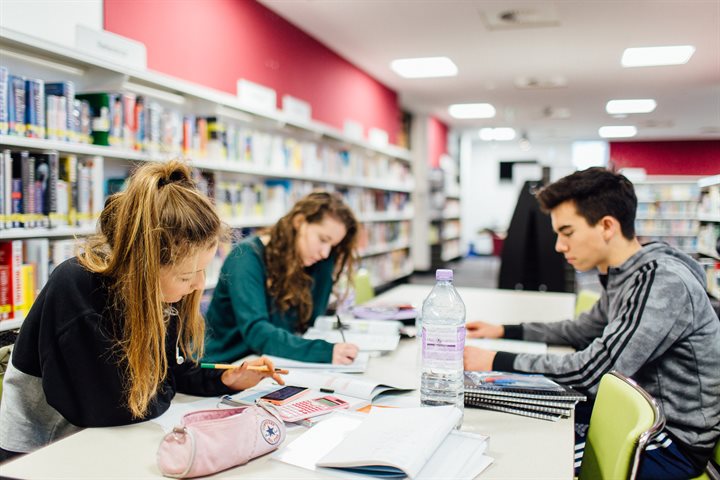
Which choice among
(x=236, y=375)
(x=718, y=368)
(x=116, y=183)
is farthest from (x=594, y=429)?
(x=116, y=183)

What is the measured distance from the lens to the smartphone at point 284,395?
55.5 inches

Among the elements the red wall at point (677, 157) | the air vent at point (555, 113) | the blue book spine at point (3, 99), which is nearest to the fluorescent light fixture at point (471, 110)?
the air vent at point (555, 113)

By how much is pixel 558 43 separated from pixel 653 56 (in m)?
0.94

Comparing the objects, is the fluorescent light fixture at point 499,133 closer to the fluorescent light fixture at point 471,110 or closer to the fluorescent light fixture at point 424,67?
the fluorescent light fixture at point 471,110

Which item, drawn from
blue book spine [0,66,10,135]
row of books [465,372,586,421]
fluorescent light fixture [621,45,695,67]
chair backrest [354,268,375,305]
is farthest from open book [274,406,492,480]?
fluorescent light fixture [621,45,695,67]

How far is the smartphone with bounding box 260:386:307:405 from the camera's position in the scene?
1410mm

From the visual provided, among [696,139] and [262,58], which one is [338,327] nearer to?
[696,139]

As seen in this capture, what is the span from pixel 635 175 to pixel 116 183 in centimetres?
233

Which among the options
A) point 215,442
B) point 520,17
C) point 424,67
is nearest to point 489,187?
point 424,67

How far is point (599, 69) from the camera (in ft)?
20.2

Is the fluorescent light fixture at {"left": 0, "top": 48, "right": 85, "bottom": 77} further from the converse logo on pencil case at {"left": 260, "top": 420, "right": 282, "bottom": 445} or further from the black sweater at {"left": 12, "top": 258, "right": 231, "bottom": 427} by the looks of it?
the converse logo on pencil case at {"left": 260, "top": 420, "right": 282, "bottom": 445}

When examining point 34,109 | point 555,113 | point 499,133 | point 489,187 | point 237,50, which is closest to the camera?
point 34,109

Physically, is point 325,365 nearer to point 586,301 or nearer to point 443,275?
point 443,275

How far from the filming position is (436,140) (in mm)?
10633
